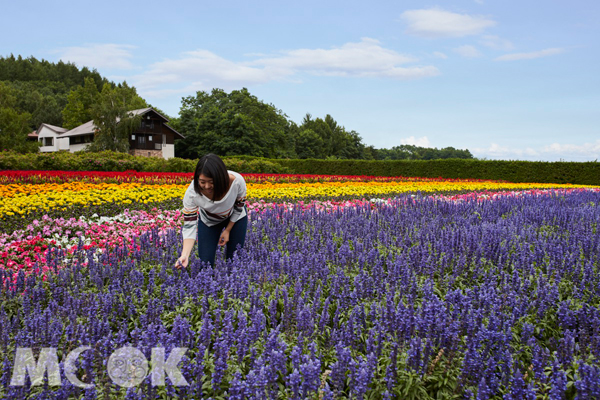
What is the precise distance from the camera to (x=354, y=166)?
3678 cm

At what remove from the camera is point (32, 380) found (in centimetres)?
268

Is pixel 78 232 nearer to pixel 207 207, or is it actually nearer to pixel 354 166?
pixel 207 207

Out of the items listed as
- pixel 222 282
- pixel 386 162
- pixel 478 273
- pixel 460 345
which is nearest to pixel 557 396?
pixel 460 345

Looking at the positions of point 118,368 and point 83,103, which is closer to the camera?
point 118,368

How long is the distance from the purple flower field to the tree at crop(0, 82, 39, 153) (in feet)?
214

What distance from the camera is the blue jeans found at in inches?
196

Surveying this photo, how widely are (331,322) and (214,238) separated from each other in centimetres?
198

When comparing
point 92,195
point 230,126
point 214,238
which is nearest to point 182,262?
point 214,238

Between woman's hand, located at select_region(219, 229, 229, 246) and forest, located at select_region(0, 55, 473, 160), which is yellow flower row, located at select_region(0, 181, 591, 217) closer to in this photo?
woman's hand, located at select_region(219, 229, 229, 246)

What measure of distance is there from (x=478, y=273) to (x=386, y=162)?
31090 millimetres

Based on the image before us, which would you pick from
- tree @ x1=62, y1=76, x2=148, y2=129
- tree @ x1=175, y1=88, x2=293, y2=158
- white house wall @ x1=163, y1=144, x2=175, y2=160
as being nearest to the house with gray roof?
white house wall @ x1=163, y1=144, x2=175, y2=160

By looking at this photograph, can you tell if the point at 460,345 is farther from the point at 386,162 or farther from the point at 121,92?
the point at 121,92

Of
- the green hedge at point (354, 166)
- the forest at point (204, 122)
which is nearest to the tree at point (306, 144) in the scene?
the forest at point (204, 122)

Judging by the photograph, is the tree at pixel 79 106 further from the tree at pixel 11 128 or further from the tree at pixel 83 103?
the tree at pixel 11 128
